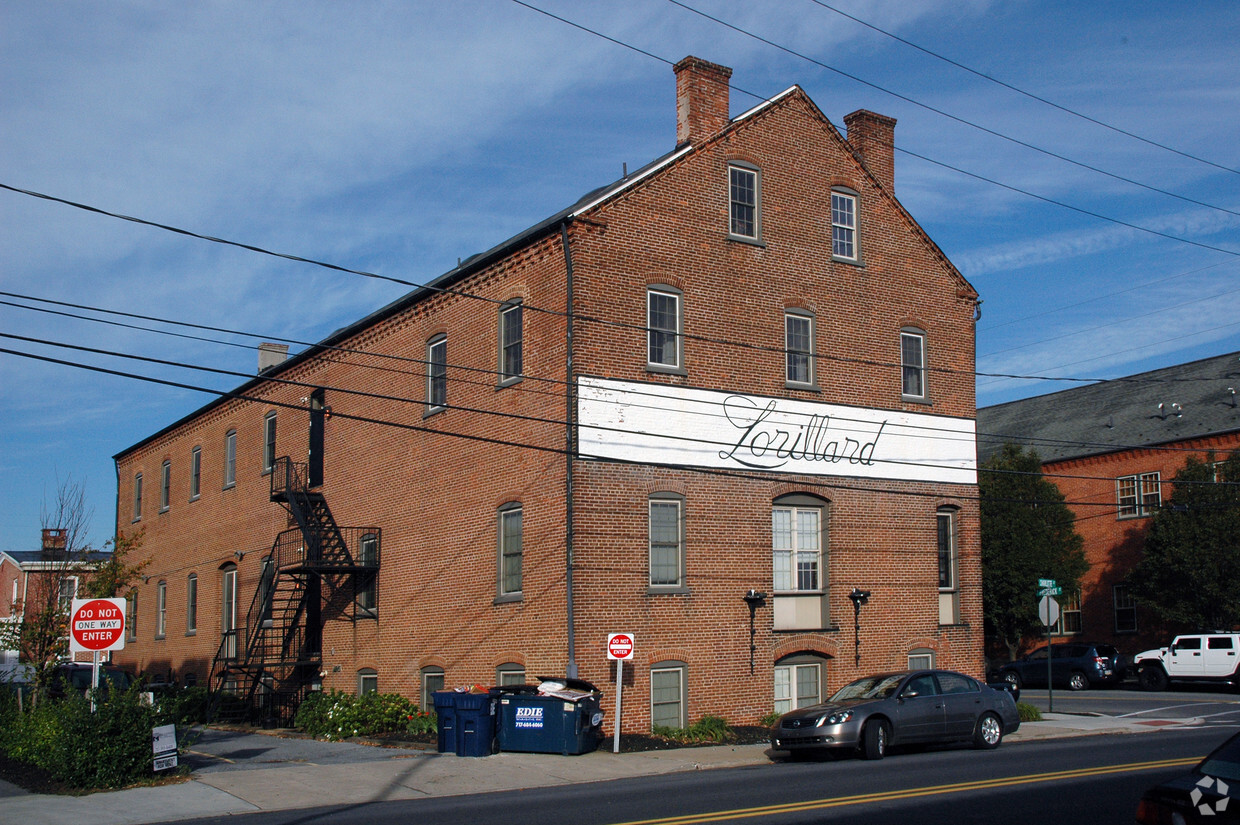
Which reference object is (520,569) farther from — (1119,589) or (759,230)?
(1119,589)

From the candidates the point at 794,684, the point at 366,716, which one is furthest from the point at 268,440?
the point at 794,684

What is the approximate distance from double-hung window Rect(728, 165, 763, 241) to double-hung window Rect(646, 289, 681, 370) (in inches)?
95.6

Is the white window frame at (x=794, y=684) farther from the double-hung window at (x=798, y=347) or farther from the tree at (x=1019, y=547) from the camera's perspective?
the tree at (x=1019, y=547)

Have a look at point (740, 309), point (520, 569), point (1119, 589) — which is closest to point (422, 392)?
point (520, 569)

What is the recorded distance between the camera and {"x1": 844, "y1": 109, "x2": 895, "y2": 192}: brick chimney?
28.5 metres

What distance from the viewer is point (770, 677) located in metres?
23.9

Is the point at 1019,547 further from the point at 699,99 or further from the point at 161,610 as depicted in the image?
the point at 161,610

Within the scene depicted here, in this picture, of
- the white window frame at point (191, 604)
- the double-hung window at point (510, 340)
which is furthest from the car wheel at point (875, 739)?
the white window frame at point (191, 604)

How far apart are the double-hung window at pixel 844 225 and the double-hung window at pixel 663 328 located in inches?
198

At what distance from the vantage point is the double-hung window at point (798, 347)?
2541 cm

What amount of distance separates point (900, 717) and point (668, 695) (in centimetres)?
517

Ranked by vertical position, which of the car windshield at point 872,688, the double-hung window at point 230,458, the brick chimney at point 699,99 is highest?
the brick chimney at point 699,99

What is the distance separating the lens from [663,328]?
931 inches

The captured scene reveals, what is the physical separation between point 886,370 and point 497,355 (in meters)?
9.06
